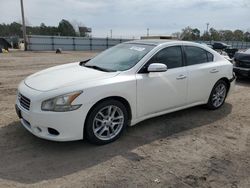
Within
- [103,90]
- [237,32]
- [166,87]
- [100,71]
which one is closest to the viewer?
[103,90]

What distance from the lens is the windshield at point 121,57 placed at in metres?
4.77

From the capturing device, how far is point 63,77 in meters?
4.42

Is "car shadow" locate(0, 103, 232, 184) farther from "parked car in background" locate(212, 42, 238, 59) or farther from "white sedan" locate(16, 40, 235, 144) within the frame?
"parked car in background" locate(212, 42, 238, 59)

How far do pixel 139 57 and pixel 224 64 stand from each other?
2.37 metres

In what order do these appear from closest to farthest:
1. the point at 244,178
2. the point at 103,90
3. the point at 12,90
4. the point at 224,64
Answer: the point at 244,178 < the point at 103,90 < the point at 224,64 < the point at 12,90

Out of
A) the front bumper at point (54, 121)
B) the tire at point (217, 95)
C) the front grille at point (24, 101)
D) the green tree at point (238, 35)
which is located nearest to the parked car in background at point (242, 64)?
the tire at point (217, 95)

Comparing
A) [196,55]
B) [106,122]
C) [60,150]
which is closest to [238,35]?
[196,55]

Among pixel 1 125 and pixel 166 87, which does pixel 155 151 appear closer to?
pixel 166 87

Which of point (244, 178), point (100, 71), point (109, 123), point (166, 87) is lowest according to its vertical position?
point (244, 178)

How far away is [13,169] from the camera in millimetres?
3602

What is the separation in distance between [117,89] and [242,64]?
7387 mm

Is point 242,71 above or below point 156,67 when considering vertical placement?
below

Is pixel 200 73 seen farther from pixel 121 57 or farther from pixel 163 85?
pixel 121 57

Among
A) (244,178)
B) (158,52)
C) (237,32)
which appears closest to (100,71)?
(158,52)
